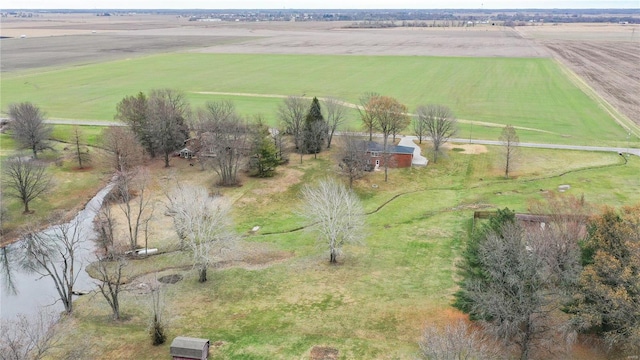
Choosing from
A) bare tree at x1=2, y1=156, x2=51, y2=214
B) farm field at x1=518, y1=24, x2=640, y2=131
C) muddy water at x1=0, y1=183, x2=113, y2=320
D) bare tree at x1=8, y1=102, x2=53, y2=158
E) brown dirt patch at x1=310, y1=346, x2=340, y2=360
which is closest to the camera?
brown dirt patch at x1=310, y1=346, x2=340, y2=360

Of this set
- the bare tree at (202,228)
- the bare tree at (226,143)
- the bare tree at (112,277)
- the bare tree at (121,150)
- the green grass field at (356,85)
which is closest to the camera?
the bare tree at (112,277)

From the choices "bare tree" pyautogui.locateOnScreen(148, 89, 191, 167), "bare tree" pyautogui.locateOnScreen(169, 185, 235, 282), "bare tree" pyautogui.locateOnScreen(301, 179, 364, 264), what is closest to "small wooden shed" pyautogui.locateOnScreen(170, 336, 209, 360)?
"bare tree" pyautogui.locateOnScreen(169, 185, 235, 282)

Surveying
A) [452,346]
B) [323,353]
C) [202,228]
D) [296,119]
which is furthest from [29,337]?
[296,119]

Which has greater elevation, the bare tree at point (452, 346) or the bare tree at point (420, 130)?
the bare tree at point (420, 130)

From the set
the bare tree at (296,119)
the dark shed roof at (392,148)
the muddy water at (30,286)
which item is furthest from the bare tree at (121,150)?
the dark shed roof at (392,148)

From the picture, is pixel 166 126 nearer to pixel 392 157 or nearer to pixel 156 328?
pixel 392 157

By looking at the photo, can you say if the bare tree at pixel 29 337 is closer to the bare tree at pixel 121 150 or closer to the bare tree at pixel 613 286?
the bare tree at pixel 121 150

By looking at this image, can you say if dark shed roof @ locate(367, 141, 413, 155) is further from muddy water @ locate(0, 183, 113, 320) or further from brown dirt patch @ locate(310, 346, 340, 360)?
A: brown dirt patch @ locate(310, 346, 340, 360)
